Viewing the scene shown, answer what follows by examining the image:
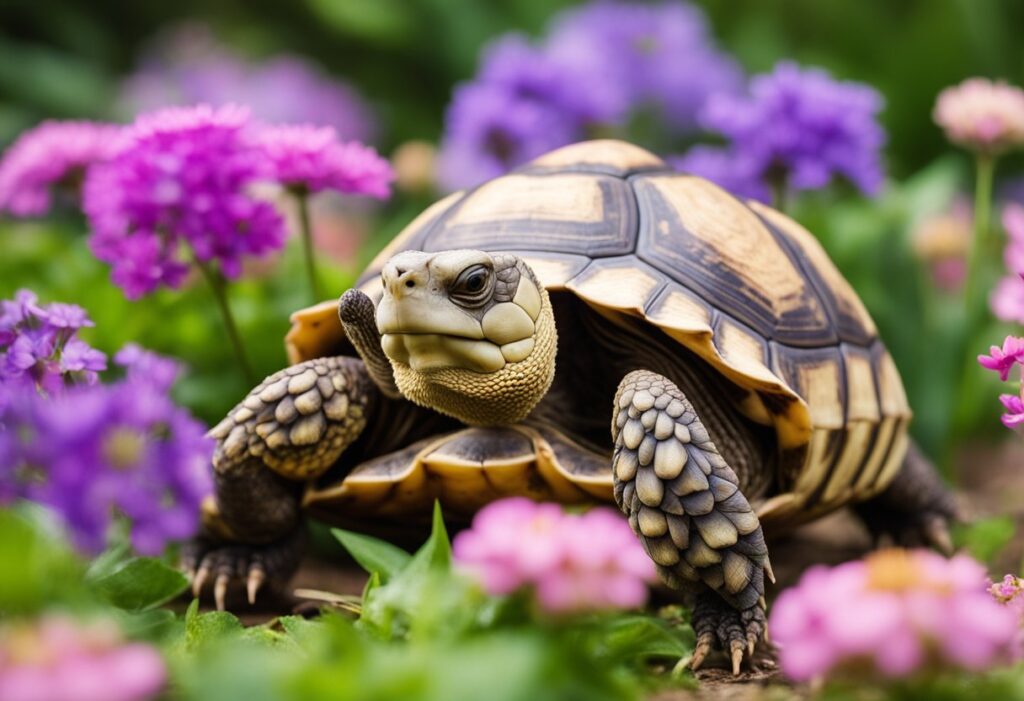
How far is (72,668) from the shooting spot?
0.98 m

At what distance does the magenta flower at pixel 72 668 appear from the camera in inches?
37.9

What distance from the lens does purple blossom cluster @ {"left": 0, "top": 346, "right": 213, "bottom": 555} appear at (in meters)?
1.20

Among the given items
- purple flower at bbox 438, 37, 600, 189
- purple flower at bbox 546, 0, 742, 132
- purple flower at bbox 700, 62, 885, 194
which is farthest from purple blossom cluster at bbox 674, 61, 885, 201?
purple flower at bbox 546, 0, 742, 132

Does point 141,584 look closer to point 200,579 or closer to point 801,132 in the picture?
point 200,579

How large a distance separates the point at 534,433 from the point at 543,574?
1014 millimetres

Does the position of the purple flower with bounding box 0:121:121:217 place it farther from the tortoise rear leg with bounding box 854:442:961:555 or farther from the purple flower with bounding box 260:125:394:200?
the tortoise rear leg with bounding box 854:442:961:555

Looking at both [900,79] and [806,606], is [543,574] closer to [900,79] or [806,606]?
[806,606]

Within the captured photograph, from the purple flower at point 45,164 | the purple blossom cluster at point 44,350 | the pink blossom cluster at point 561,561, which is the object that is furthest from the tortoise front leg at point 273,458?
the purple flower at point 45,164

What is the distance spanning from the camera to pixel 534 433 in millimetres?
2184

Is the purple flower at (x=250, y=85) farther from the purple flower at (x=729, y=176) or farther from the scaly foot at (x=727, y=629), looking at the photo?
the scaly foot at (x=727, y=629)

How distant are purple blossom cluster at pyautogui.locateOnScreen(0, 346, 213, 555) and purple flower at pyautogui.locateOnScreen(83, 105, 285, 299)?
47.0 inches

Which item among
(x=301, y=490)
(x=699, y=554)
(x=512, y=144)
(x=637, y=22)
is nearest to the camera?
(x=699, y=554)

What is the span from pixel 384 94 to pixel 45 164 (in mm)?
5427

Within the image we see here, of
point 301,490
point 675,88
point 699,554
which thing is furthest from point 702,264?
point 675,88
